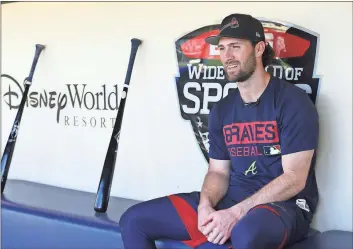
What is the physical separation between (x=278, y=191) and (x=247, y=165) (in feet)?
0.62

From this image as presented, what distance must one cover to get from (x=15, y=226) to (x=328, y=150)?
1.34 m

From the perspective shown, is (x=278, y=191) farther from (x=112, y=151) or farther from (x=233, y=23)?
(x=112, y=151)

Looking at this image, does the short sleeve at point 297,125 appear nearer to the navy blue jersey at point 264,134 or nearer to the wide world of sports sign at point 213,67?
the navy blue jersey at point 264,134

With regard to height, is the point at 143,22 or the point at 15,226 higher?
the point at 143,22

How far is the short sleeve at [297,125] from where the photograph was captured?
1536 mm

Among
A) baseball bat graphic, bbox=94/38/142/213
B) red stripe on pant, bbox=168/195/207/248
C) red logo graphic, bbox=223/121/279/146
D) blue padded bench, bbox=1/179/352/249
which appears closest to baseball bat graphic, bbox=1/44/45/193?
blue padded bench, bbox=1/179/352/249

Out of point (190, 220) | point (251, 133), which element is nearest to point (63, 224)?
point (190, 220)

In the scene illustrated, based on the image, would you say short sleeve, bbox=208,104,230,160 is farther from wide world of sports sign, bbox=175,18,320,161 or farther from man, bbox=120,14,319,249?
wide world of sports sign, bbox=175,18,320,161

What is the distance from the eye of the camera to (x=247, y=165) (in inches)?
66.6

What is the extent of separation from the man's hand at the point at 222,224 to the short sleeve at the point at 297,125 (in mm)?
254

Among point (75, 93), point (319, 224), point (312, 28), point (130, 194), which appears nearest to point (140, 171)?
point (130, 194)

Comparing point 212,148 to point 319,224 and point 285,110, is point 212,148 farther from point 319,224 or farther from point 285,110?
point 319,224

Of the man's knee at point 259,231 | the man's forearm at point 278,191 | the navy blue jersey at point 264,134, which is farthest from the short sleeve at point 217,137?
the man's knee at point 259,231

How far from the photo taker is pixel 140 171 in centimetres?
230
